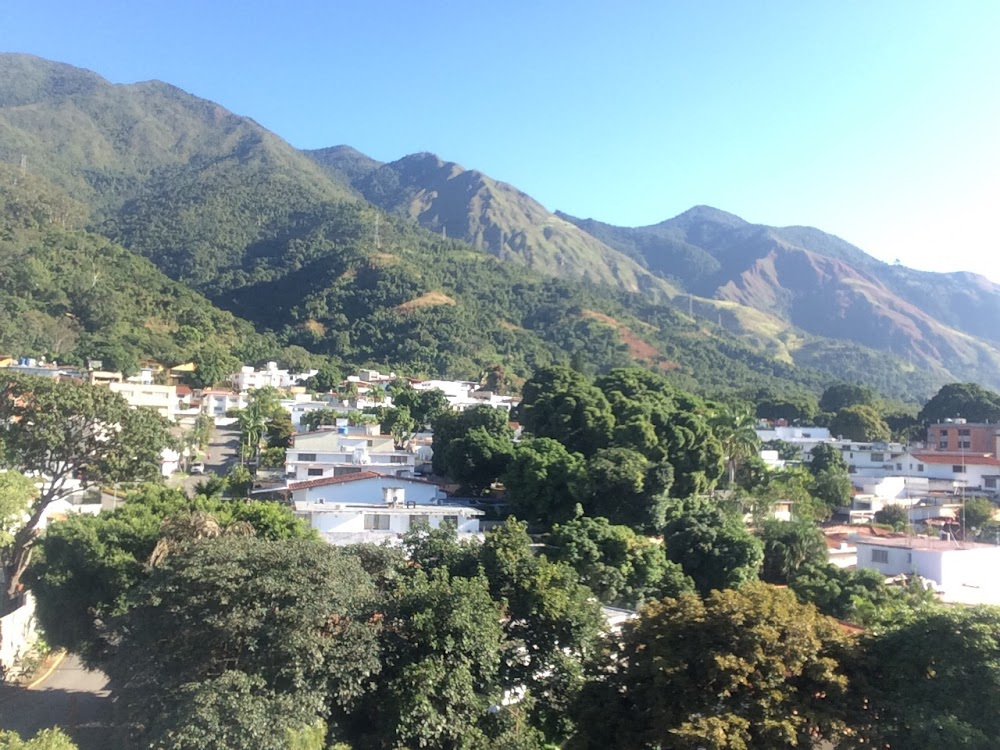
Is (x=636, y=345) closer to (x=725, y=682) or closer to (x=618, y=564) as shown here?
(x=618, y=564)

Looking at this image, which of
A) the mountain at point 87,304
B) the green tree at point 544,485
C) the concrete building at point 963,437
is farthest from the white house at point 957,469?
the mountain at point 87,304

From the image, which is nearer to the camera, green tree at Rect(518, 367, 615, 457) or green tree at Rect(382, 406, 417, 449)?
green tree at Rect(518, 367, 615, 457)

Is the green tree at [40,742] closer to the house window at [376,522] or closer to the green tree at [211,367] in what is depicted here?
the house window at [376,522]

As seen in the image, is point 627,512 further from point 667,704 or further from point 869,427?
point 869,427

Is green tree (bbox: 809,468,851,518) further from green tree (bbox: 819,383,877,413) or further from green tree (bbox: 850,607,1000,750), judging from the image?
green tree (bbox: 819,383,877,413)

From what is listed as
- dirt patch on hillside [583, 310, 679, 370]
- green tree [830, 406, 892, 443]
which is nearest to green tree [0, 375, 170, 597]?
green tree [830, 406, 892, 443]
